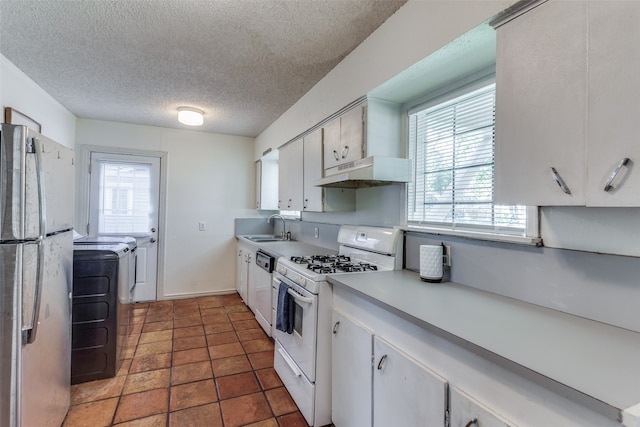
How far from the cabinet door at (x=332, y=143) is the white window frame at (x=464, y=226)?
1.72 ft

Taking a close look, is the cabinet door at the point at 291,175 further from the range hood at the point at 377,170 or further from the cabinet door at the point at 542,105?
the cabinet door at the point at 542,105

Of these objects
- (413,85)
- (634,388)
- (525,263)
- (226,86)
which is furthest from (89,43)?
(634,388)

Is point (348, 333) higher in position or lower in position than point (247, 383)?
higher

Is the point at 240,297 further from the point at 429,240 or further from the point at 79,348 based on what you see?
the point at 429,240

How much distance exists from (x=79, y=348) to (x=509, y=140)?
3028 mm

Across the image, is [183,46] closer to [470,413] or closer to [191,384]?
[191,384]

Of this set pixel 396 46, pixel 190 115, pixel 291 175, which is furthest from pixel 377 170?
pixel 190 115

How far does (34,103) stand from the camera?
2840 mm

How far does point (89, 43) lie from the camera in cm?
213

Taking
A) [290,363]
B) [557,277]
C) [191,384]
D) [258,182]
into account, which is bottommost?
[191,384]

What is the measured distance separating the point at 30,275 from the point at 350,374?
5.15 feet

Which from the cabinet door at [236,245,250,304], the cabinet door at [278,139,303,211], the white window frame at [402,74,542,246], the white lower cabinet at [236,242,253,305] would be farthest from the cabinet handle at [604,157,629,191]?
the cabinet door at [236,245,250,304]

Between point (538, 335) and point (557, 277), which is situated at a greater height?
point (557, 277)

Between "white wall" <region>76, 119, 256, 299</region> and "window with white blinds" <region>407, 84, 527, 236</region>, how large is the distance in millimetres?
3202
